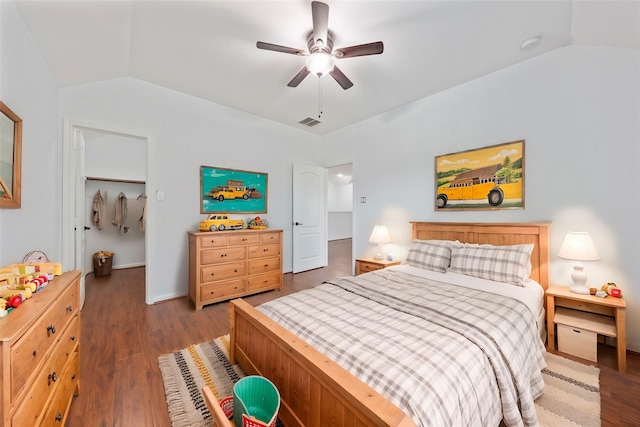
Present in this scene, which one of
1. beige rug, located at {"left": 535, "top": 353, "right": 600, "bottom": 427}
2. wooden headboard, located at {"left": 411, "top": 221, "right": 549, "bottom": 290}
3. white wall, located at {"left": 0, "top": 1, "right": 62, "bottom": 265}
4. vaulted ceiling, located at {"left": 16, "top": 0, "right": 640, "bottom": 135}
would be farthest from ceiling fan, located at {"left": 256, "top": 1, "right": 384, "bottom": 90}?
beige rug, located at {"left": 535, "top": 353, "right": 600, "bottom": 427}

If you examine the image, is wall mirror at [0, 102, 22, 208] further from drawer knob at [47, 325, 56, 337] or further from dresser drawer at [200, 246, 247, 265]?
dresser drawer at [200, 246, 247, 265]

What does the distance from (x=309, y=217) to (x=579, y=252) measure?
147 inches

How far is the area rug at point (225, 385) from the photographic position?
1487 mm

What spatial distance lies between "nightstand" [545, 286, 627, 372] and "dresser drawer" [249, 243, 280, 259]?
10.4 feet

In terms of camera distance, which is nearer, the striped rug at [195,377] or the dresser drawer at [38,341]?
the dresser drawer at [38,341]

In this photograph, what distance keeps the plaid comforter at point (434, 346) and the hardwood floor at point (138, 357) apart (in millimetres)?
635

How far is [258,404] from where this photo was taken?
52.3 inches

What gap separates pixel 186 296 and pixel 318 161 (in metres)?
3.34

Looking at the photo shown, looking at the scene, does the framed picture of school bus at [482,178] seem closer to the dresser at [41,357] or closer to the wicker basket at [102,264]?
the dresser at [41,357]

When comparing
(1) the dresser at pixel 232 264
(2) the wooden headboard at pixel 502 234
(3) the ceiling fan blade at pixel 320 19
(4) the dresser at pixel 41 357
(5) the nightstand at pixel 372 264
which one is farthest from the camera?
(5) the nightstand at pixel 372 264

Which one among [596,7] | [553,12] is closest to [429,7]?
[553,12]

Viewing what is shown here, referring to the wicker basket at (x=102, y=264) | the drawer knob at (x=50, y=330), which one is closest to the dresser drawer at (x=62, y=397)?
the drawer knob at (x=50, y=330)

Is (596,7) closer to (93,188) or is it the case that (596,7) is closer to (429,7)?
(429,7)

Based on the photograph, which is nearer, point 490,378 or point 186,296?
point 490,378
